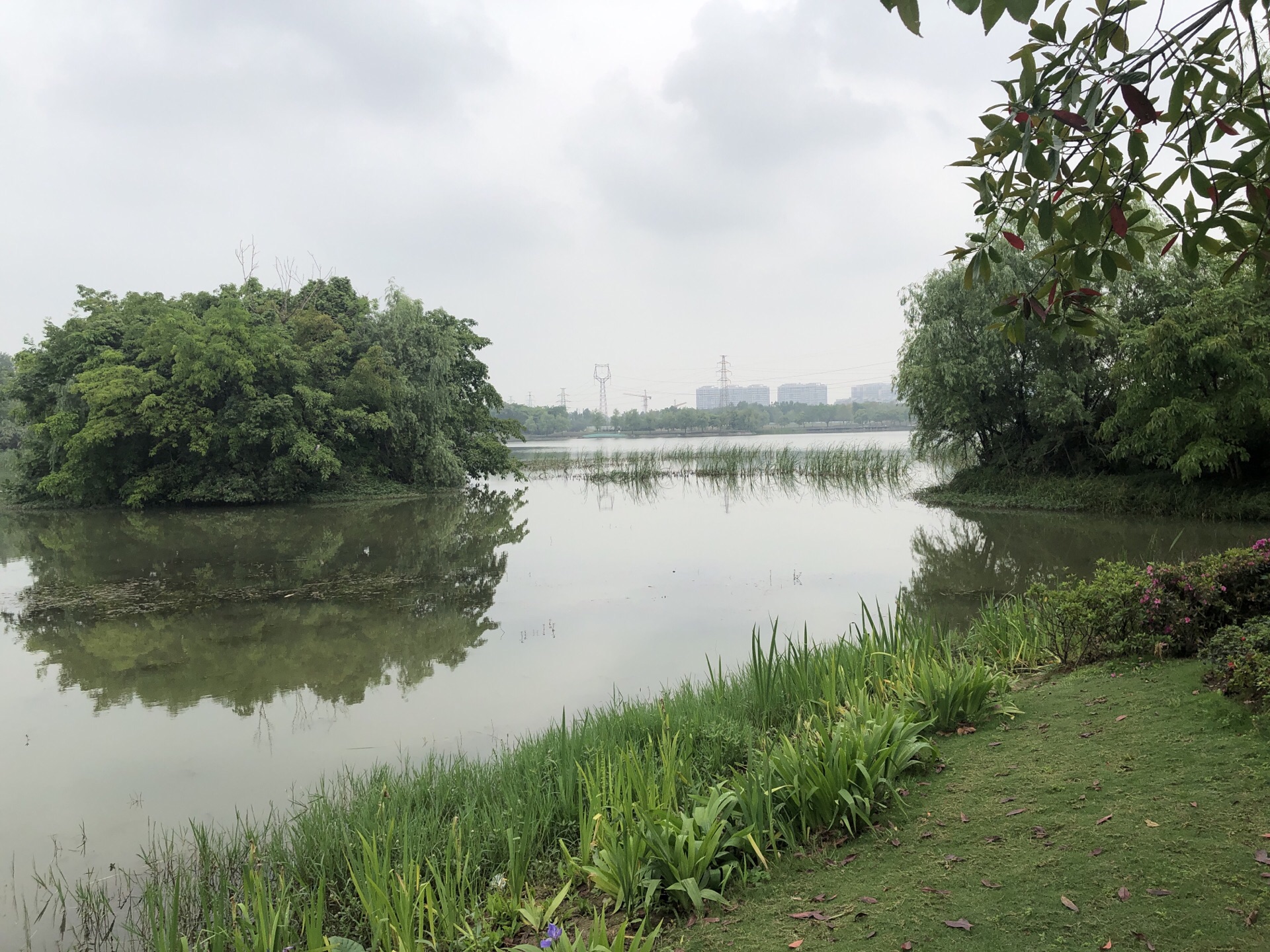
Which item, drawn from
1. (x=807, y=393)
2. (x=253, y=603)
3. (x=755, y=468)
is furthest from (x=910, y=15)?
(x=807, y=393)

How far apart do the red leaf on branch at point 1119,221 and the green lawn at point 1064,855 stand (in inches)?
67.6

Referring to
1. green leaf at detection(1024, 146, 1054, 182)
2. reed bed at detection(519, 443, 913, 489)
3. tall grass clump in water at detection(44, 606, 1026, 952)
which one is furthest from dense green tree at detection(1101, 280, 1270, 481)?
green leaf at detection(1024, 146, 1054, 182)

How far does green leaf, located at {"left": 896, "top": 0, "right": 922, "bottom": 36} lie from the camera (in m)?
1.40

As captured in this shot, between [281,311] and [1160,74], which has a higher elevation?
[281,311]

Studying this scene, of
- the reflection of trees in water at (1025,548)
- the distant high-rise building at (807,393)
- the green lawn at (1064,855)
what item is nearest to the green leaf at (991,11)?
the green lawn at (1064,855)

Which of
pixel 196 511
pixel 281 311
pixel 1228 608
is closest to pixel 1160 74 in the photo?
pixel 1228 608

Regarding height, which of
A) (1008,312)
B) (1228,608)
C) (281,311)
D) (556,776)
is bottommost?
(556,776)

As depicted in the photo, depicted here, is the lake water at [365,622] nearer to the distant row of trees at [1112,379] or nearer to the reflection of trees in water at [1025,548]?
the reflection of trees in water at [1025,548]

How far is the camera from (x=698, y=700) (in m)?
4.36

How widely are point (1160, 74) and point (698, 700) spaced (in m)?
3.48

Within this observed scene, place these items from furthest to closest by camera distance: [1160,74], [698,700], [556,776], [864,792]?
[698,700], [556,776], [864,792], [1160,74]

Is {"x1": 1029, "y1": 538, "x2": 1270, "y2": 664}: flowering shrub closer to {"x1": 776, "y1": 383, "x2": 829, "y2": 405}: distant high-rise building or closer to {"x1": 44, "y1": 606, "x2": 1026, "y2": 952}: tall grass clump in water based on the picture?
{"x1": 44, "y1": 606, "x2": 1026, "y2": 952}: tall grass clump in water

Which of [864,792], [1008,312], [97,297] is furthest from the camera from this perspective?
[97,297]

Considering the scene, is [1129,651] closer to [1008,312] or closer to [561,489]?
[1008,312]
